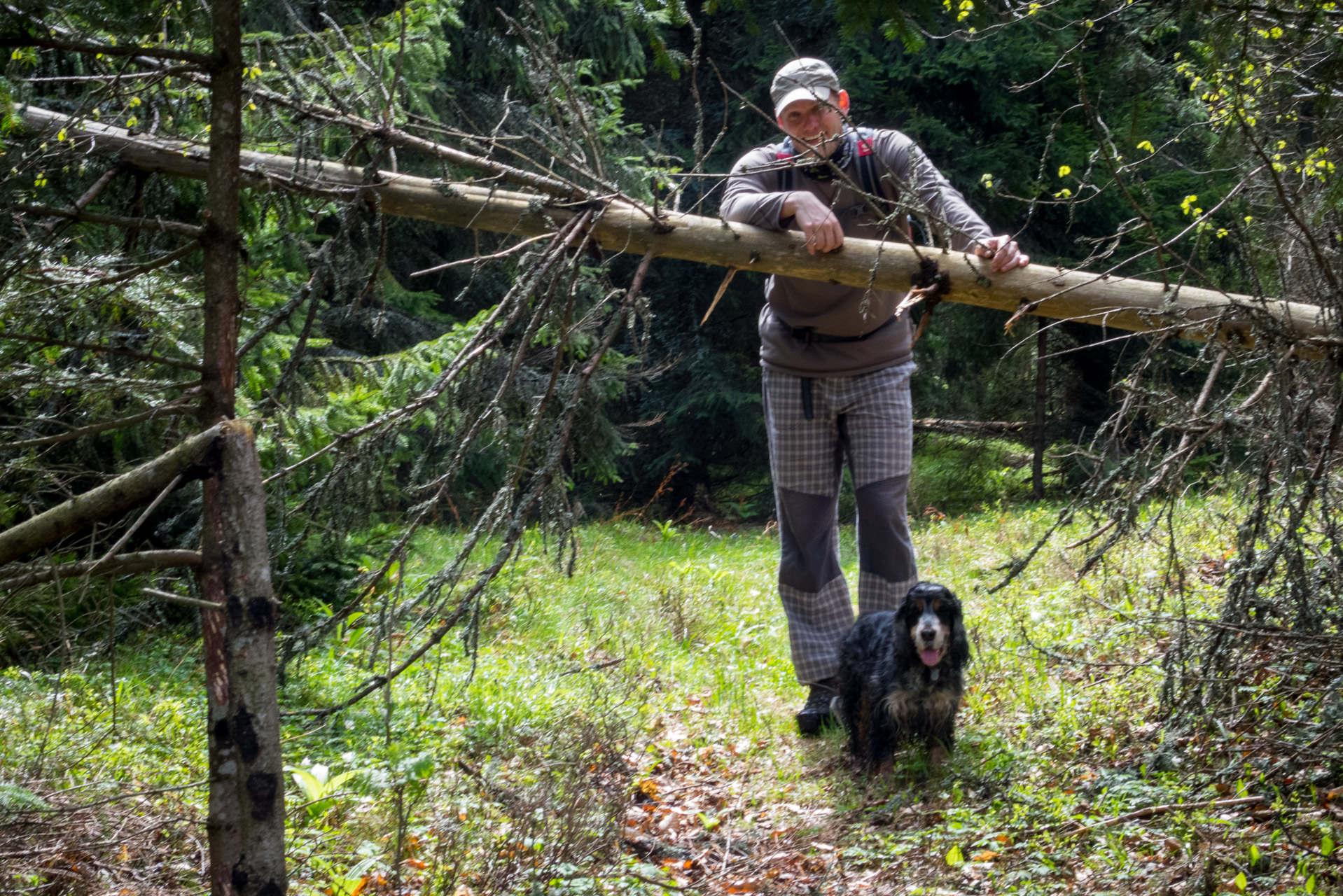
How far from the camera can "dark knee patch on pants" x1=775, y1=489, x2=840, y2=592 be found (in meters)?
4.88

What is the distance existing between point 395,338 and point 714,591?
5.45 meters

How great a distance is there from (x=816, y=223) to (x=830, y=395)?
1.29 meters

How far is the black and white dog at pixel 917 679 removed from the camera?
4.14 m

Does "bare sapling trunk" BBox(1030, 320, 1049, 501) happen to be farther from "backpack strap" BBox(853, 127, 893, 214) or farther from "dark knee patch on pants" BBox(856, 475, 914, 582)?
"backpack strap" BBox(853, 127, 893, 214)

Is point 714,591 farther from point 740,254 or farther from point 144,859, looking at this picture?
point 144,859

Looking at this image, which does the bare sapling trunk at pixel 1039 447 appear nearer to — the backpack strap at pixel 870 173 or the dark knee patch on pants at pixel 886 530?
the dark knee patch on pants at pixel 886 530

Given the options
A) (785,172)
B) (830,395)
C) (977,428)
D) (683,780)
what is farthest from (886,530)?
(977,428)

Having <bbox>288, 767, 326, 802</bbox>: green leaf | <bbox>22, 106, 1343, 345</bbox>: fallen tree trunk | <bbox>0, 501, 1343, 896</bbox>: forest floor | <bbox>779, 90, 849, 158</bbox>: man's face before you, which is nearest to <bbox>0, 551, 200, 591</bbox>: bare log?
<bbox>0, 501, 1343, 896</bbox>: forest floor

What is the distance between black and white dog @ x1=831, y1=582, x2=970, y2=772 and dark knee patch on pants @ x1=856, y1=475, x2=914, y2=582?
1.41ft

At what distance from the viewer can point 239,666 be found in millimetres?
2436

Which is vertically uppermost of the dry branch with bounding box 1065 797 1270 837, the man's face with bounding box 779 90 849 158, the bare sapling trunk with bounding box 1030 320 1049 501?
the man's face with bounding box 779 90 849 158

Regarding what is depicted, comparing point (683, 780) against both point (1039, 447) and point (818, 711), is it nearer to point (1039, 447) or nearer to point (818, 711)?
point (818, 711)

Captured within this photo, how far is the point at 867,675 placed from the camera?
14.4 feet

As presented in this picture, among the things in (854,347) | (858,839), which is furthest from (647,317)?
(858,839)
